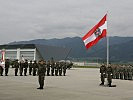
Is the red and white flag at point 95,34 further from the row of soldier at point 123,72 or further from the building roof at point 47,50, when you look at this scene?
the building roof at point 47,50

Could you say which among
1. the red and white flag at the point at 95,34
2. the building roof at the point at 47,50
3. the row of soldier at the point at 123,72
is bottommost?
the row of soldier at the point at 123,72

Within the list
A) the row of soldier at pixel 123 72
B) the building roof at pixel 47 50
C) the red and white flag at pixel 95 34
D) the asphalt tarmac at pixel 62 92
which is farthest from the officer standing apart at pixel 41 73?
the building roof at pixel 47 50

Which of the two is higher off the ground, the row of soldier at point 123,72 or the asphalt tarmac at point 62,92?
the row of soldier at point 123,72

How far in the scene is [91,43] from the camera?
56.1 ft

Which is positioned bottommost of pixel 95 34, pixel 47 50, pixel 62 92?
pixel 62 92

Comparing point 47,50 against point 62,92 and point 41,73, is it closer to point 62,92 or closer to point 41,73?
point 41,73

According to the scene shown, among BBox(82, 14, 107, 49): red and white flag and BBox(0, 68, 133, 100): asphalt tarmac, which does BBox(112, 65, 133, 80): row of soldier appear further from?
BBox(82, 14, 107, 49): red and white flag

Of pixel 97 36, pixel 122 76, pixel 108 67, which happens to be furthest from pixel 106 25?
pixel 122 76

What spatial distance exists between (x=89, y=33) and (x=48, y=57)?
2333 inches

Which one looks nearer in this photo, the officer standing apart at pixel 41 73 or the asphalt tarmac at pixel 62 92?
the asphalt tarmac at pixel 62 92

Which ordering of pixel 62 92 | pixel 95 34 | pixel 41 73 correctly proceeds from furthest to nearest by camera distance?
pixel 95 34
pixel 41 73
pixel 62 92

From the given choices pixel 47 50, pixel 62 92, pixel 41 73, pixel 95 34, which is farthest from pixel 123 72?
pixel 47 50

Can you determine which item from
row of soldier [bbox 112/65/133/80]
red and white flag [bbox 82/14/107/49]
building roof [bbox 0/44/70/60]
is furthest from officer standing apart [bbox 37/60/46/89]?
building roof [bbox 0/44/70/60]

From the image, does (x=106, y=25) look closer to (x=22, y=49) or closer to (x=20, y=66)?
(x=20, y=66)
